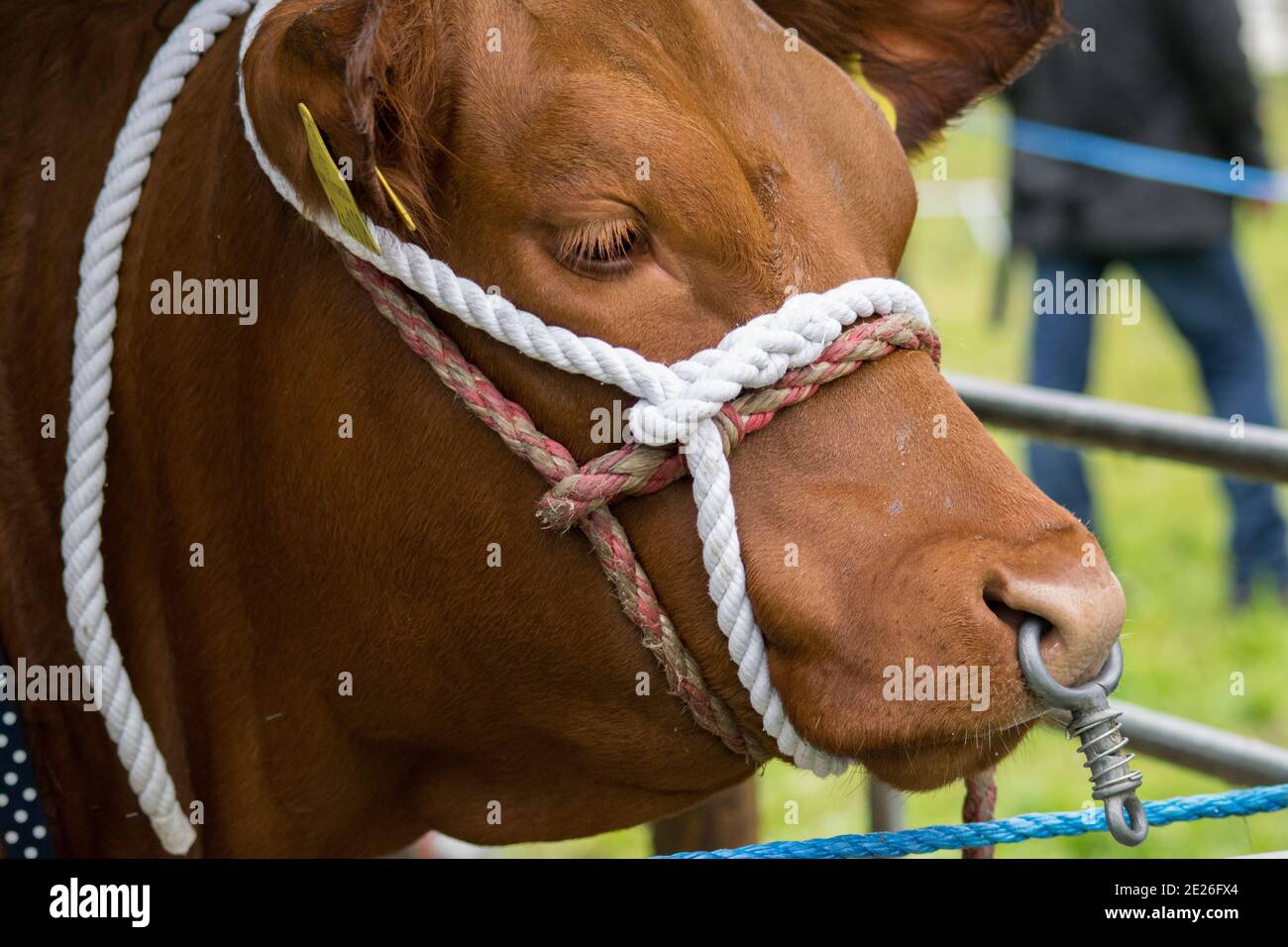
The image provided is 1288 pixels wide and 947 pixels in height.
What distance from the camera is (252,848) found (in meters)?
2.24

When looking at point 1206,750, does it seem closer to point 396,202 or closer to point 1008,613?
point 1008,613

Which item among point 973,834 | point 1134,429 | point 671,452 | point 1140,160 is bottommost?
point 973,834

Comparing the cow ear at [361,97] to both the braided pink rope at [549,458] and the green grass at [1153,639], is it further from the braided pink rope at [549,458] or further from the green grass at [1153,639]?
A: the green grass at [1153,639]

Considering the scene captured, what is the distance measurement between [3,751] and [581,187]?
3.82 ft

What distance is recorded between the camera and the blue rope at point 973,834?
185cm

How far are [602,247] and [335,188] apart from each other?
0.33 metres

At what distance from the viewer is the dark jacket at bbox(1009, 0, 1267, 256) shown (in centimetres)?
552

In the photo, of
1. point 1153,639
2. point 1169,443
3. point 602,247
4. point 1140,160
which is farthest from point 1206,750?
point 1140,160

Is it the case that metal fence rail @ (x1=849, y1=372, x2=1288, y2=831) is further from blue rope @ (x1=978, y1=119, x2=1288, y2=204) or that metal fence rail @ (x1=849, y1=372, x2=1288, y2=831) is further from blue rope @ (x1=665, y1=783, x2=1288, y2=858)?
blue rope @ (x1=978, y1=119, x2=1288, y2=204)

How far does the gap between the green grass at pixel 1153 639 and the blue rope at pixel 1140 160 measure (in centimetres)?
35

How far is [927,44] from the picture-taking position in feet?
8.50
